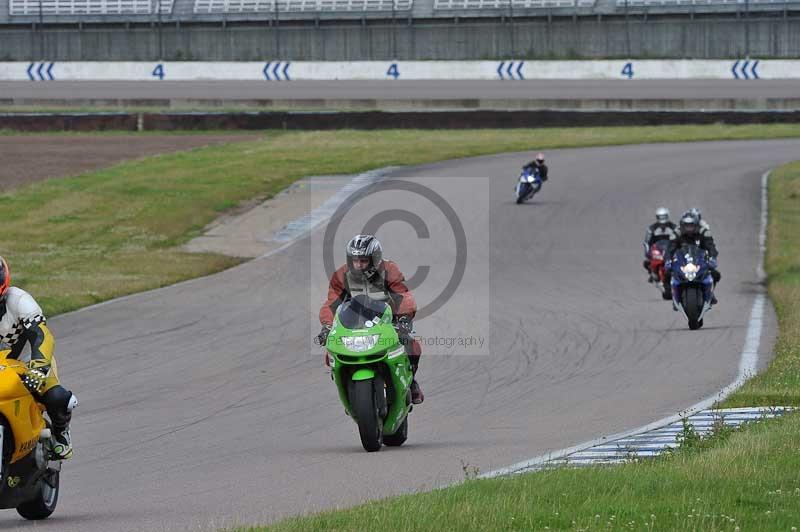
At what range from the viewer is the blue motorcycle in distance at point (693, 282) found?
725 inches

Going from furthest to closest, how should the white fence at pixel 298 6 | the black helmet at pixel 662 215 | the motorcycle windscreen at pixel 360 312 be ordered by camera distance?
the white fence at pixel 298 6
the black helmet at pixel 662 215
the motorcycle windscreen at pixel 360 312

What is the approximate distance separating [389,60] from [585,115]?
9.99 meters

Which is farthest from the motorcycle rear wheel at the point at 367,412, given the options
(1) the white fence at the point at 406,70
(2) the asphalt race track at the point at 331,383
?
(1) the white fence at the point at 406,70

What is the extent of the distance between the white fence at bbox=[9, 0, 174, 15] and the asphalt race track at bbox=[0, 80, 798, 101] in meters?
4.75

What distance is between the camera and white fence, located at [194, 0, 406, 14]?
60969 millimetres

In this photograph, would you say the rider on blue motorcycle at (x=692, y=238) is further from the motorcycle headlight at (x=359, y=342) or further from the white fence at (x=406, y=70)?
the white fence at (x=406, y=70)

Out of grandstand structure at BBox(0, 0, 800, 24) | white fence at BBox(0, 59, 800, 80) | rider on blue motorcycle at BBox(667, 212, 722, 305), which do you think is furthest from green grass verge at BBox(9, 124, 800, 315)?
rider on blue motorcycle at BBox(667, 212, 722, 305)

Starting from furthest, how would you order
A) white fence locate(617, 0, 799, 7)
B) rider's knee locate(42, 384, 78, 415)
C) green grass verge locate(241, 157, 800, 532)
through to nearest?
white fence locate(617, 0, 799, 7) < rider's knee locate(42, 384, 78, 415) < green grass verge locate(241, 157, 800, 532)

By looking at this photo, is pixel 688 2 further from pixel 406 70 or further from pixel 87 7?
pixel 87 7

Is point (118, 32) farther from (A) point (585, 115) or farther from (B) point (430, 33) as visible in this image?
(A) point (585, 115)

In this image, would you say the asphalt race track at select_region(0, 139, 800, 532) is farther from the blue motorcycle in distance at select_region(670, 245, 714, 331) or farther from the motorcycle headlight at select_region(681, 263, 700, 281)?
the motorcycle headlight at select_region(681, 263, 700, 281)

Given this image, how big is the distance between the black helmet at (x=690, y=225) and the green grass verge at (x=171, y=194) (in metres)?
9.04

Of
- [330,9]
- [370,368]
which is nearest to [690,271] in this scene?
[370,368]

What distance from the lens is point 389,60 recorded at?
2286 inches
